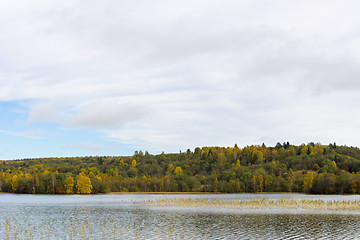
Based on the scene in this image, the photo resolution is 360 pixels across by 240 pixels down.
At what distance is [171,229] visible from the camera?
5869 cm

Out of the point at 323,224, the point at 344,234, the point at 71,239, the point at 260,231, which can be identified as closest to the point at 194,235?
the point at 260,231

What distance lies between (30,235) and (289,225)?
39.3m

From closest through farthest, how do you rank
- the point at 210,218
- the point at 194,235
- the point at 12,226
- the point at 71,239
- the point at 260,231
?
the point at 71,239 < the point at 194,235 < the point at 260,231 < the point at 12,226 < the point at 210,218

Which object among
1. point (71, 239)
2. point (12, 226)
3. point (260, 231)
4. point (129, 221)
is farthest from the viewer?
point (129, 221)

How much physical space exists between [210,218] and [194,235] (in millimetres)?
22089

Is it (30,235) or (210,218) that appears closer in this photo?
(30,235)

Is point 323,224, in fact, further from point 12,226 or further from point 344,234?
point 12,226

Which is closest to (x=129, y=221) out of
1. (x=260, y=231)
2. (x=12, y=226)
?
(x=12, y=226)

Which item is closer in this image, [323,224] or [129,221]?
[323,224]

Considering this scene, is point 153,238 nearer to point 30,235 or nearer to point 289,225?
point 30,235

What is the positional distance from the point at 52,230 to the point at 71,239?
33.5ft

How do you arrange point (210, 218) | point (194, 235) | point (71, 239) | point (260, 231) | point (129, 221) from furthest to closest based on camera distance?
point (210, 218), point (129, 221), point (260, 231), point (194, 235), point (71, 239)

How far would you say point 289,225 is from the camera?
63625 millimetres

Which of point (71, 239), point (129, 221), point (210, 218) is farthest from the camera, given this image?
point (210, 218)
